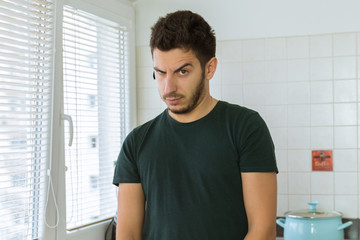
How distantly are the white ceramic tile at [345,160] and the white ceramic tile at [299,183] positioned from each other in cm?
18

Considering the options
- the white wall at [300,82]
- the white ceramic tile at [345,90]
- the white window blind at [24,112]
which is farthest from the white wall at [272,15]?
the white window blind at [24,112]

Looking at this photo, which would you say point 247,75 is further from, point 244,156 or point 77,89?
point 244,156

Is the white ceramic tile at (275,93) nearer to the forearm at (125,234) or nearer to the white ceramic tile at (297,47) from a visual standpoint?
the white ceramic tile at (297,47)

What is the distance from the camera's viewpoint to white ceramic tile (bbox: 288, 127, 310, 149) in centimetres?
271

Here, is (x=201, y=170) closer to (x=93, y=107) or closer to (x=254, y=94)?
(x=93, y=107)

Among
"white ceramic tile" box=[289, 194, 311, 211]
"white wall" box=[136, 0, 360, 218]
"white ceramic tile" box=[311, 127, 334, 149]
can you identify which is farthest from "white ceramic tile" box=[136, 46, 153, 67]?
"white ceramic tile" box=[289, 194, 311, 211]

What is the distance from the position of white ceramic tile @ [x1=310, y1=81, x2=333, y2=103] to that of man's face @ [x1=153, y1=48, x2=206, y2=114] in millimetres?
1606

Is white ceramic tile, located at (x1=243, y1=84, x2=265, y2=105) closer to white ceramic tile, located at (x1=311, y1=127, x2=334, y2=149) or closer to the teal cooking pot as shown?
white ceramic tile, located at (x1=311, y1=127, x2=334, y2=149)

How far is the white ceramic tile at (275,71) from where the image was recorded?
277 centimetres

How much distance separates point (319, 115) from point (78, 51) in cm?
143

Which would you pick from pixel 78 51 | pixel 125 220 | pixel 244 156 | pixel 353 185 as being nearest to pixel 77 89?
pixel 78 51

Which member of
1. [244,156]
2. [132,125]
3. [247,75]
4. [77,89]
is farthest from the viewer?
[132,125]

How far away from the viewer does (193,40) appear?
1262mm

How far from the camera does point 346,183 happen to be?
264cm
